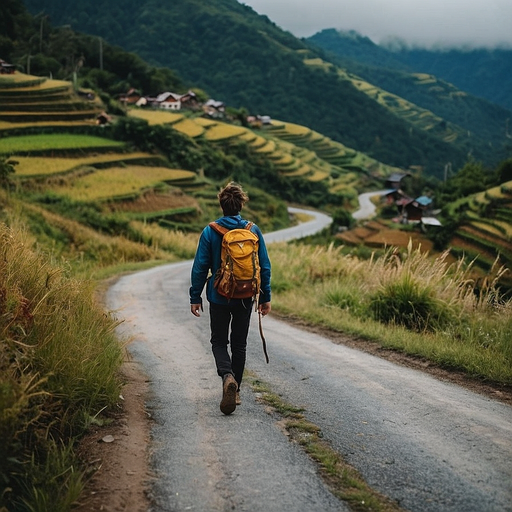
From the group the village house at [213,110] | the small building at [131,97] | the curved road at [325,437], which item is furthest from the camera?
the village house at [213,110]

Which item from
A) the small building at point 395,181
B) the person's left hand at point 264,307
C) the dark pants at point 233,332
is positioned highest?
the person's left hand at point 264,307

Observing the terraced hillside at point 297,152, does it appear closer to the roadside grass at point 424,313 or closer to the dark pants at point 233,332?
the roadside grass at point 424,313

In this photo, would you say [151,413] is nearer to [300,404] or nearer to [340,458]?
[300,404]

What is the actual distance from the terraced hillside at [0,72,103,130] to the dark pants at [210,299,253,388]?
39.6 meters

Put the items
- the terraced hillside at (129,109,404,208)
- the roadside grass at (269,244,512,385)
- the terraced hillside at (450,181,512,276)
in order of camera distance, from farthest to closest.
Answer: the terraced hillside at (129,109,404,208) → the terraced hillside at (450,181,512,276) → the roadside grass at (269,244,512,385)

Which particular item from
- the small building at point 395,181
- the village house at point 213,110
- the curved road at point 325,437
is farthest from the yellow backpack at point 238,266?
the small building at point 395,181

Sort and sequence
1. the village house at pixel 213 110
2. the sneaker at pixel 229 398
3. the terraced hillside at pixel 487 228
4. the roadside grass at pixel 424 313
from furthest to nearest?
the village house at pixel 213 110
the terraced hillside at pixel 487 228
the roadside grass at pixel 424 313
the sneaker at pixel 229 398

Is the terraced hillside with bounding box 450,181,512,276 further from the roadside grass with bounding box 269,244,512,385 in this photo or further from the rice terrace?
the roadside grass with bounding box 269,244,512,385

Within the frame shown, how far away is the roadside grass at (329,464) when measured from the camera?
10.5 ft

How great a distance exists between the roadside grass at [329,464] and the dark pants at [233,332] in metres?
0.47

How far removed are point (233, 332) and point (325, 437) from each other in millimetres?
1244

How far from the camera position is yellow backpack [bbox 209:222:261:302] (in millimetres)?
4562

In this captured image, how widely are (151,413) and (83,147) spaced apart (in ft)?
125

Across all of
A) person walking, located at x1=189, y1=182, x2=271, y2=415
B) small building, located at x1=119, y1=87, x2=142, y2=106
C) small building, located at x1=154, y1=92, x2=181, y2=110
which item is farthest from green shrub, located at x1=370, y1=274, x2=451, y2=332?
small building, located at x1=154, y1=92, x2=181, y2=110
